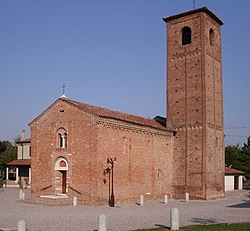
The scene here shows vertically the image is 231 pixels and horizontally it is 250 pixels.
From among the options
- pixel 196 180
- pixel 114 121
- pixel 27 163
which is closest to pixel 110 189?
pixel 114 121

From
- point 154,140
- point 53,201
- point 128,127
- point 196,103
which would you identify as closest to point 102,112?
point 128,127

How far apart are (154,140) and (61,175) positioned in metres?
7.70

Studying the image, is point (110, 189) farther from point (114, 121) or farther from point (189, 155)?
point (189, 155)

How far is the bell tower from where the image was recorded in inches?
1160

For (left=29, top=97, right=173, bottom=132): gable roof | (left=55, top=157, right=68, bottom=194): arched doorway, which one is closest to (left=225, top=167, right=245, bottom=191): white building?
(left=29, top=97, right=173, bottom=132): gable roof

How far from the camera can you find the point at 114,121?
2480cm

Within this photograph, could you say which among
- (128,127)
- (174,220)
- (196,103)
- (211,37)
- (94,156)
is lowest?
(174,220)

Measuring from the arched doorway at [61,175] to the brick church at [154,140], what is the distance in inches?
2.6

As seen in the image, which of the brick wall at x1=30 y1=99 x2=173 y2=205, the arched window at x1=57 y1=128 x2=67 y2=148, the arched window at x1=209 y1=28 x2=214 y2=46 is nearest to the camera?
the brick wall at x1=30 y1=99 x2=173 y2=205

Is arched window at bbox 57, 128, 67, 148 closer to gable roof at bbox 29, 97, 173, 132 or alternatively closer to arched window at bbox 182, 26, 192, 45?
gable roof at bbox 29, 97, 173, 132

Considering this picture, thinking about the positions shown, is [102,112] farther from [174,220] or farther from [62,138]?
[174,220]

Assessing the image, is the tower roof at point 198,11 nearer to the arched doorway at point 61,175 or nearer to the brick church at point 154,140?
the brick church at point 154,140

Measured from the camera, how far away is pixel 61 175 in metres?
25.6

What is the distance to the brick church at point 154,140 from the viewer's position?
24.0 m
